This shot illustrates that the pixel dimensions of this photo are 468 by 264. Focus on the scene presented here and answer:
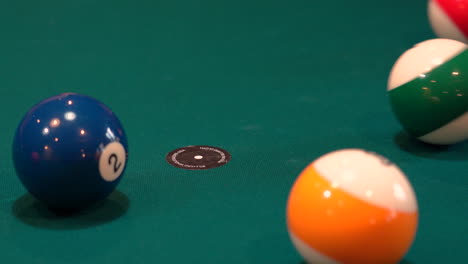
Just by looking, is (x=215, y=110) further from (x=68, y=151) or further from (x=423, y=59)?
(x=68, y=151)

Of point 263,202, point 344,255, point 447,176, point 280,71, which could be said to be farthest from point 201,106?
point 344,255

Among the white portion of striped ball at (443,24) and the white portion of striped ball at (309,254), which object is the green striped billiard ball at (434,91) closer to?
the white portion of striped ball at (443,24)

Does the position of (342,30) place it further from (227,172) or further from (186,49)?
(227,172)

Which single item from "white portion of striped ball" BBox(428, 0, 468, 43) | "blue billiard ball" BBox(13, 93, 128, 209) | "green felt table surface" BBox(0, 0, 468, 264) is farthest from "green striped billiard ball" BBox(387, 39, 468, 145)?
"blue billiard ball" BBox(13, 93, 128, 209)

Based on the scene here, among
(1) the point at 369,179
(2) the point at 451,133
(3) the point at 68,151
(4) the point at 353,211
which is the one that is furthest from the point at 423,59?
(3) the point at 68,151

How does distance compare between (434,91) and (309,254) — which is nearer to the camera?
(309,254)

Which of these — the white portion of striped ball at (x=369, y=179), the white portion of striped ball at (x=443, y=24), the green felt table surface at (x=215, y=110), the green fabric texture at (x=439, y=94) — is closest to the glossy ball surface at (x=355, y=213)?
the white portion of striped ball at (x=369, y=179)
